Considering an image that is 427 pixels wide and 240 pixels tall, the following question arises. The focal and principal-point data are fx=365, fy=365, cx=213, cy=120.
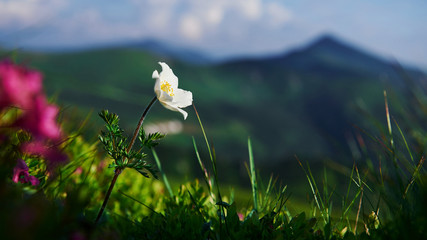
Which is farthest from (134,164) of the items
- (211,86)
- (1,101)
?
(211,86)

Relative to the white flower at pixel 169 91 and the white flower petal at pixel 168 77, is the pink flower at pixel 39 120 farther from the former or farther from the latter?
the white flower petal at pixel 168 77

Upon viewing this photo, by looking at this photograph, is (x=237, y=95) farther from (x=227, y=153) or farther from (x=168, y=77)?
(x=168, y=77)

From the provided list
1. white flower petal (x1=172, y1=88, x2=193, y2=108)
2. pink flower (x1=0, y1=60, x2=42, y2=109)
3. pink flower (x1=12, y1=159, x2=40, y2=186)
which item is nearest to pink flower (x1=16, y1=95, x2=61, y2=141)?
pink flower (x1=0, y1=60, x2=42, y2=109)

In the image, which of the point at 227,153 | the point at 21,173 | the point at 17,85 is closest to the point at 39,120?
the point at 17,85

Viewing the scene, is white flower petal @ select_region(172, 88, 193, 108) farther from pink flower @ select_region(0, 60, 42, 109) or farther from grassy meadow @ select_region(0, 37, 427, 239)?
pink flower @ select_region(0, 60, 42, 109)

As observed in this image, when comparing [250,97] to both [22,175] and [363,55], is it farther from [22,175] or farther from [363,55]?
[22,175]

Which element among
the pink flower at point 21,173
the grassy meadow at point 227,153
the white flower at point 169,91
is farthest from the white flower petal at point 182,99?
the pink flower at point 21,173
